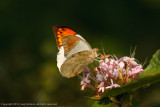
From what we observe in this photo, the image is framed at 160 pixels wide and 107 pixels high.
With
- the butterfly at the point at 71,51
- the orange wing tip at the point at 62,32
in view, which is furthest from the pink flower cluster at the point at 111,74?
the orange wing tip at the point at 62,32

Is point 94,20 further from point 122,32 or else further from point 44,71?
point 44,71

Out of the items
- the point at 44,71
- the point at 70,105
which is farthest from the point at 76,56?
the point at 44,71

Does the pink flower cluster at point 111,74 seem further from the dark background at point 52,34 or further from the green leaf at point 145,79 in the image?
the dark background at point 52,34

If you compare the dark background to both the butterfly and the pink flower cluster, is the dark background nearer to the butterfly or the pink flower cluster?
the butterfly

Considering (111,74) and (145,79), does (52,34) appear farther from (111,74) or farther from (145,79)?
(145,79)

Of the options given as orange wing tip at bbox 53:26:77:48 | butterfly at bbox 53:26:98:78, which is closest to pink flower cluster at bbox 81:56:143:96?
butterfly at bbox 53:26:98:78

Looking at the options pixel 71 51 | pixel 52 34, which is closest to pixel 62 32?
pixel 71 51
